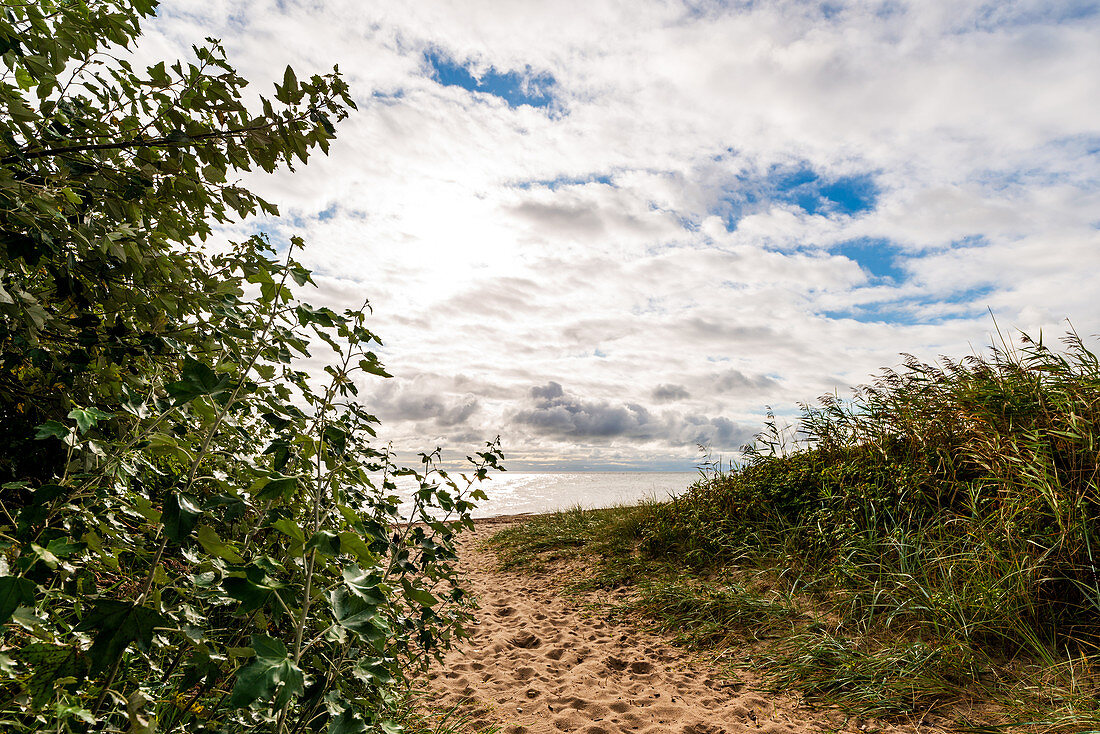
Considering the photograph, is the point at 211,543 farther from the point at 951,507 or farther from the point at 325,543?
the point at 951,507

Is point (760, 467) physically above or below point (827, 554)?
above

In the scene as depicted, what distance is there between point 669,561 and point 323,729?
551 cm

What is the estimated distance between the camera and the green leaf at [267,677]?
914 millimetres

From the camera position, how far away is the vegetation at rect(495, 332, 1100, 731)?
3.51 metres

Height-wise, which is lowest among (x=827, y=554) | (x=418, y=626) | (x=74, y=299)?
(x=827, y=554)

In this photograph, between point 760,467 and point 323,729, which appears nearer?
point 323,729

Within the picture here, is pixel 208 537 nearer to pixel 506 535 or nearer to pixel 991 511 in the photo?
pixel 991 511

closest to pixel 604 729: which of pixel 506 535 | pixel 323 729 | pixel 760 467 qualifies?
pixel 323 729

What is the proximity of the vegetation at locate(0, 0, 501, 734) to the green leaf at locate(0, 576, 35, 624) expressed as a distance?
0.35 feet

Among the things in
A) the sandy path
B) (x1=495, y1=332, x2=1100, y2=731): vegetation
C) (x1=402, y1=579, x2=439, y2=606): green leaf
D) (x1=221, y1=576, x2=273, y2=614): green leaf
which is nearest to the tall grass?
(x1=495, y1=332, x2=1100, y2=731): vegetation

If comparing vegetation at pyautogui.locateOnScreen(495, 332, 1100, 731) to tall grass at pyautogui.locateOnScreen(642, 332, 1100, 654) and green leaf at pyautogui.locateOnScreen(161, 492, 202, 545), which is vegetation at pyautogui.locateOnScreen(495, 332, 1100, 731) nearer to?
tall grass at pyautogui.locateOnScreen(642, 332, 1100, 654)

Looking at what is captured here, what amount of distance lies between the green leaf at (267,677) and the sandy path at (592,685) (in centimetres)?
232

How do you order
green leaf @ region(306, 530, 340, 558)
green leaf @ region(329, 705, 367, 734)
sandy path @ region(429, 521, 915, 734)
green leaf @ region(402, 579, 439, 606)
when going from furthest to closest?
sandy path @ region(429, 521, 915, 734) → green leaf @ region(402, 579, 439, 606) → green leaf @ region(329, 705, 367, 734) → green leaf @ region(306, 530, 340, 558)

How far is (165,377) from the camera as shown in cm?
187
